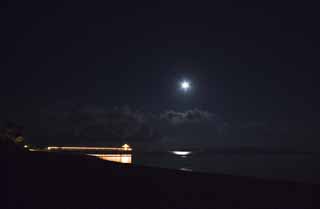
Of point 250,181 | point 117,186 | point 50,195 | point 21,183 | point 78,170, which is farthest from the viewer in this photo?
point 78,170

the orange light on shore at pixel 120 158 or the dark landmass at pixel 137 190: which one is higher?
the orange light on shore at pixel 120 158

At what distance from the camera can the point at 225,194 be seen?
50.4ft

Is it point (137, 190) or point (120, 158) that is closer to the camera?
point (137, 190)

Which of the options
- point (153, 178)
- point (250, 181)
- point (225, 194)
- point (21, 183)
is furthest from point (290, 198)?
point (21, 183)

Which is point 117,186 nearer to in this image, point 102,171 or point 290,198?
point 102,171

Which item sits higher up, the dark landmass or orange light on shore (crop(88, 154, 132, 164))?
orange light on shore (crop(88, 154, 132, 164))

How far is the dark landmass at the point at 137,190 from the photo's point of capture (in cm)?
1309

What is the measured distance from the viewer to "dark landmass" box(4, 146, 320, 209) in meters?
13.1

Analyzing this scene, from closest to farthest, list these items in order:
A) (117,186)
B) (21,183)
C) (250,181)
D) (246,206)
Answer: (246,206) < (21,183) < (117,186) < (250,181)

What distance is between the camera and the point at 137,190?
51.9ft

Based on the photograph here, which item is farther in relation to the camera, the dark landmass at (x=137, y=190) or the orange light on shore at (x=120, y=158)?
the orange light on shore at (x=120, y=158)

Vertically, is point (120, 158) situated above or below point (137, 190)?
above

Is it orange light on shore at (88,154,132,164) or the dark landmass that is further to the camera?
orange light on shore at (88,154,132,164)

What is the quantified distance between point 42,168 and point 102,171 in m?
3.07
